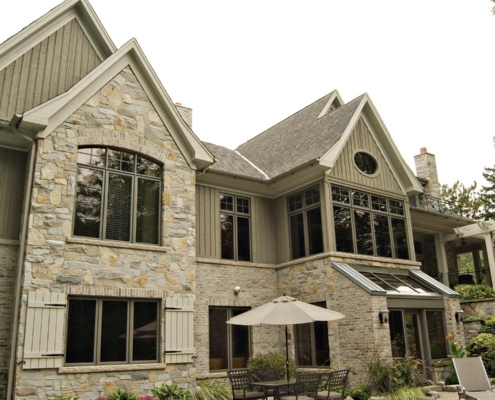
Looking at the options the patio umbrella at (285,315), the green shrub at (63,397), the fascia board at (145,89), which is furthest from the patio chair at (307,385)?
the fascia board at (145,89)

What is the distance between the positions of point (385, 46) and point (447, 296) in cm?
852

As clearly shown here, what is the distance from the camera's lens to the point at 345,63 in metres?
13.2

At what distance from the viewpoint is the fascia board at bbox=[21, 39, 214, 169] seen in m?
11.1

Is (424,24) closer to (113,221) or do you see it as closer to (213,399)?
(113,221)

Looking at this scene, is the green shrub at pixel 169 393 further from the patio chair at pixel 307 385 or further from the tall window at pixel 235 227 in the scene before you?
the tall window at pixel 235 227

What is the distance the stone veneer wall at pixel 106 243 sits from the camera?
10344 millimetres

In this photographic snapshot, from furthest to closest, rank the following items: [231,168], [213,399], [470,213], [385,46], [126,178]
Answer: [470,213]
[231,168]
[126,178]
[213,399]
[385,46]

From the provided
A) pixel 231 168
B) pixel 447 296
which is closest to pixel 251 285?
pixel 231 168

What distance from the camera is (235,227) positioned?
15.5 m

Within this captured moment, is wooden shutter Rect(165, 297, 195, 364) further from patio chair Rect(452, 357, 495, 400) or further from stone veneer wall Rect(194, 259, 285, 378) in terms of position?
patio chair Rect(452, 357, 495, 400)

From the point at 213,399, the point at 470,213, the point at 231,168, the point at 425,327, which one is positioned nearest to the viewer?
the point at 213,399

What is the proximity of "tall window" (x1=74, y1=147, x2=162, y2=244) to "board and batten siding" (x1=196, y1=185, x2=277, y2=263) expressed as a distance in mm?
2288

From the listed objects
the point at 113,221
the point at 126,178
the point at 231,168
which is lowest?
the point at 113,221

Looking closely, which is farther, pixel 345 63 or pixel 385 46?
pixel 345 63
